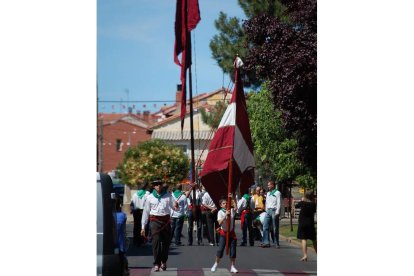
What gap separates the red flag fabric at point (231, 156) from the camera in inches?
605

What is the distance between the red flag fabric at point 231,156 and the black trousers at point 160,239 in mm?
1473

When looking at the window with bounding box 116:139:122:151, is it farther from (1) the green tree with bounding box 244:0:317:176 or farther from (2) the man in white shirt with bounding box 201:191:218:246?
(1) the green tree with bounding box 244:0:317:176

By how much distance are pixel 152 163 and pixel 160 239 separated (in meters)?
49.9

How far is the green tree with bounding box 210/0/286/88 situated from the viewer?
18125 millimetres

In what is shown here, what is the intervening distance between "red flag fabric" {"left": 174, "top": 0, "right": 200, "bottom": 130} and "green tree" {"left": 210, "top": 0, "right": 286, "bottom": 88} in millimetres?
3068

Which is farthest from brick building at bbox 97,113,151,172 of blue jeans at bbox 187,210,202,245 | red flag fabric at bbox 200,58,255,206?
red flag fabric at bbox 200,58,255,206

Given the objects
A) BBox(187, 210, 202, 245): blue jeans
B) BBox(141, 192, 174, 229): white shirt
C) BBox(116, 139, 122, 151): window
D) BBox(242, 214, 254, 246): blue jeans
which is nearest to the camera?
BBox(141, 192, 174, 229): white shirt

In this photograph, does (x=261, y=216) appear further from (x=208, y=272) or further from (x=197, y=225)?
(x=208, y=272)

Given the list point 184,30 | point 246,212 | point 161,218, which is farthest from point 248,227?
point 184,30

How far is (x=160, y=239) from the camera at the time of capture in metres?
16.9

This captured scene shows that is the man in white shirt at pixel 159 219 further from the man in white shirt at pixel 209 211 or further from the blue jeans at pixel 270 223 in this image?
the blue jeans at pixel 270 223
